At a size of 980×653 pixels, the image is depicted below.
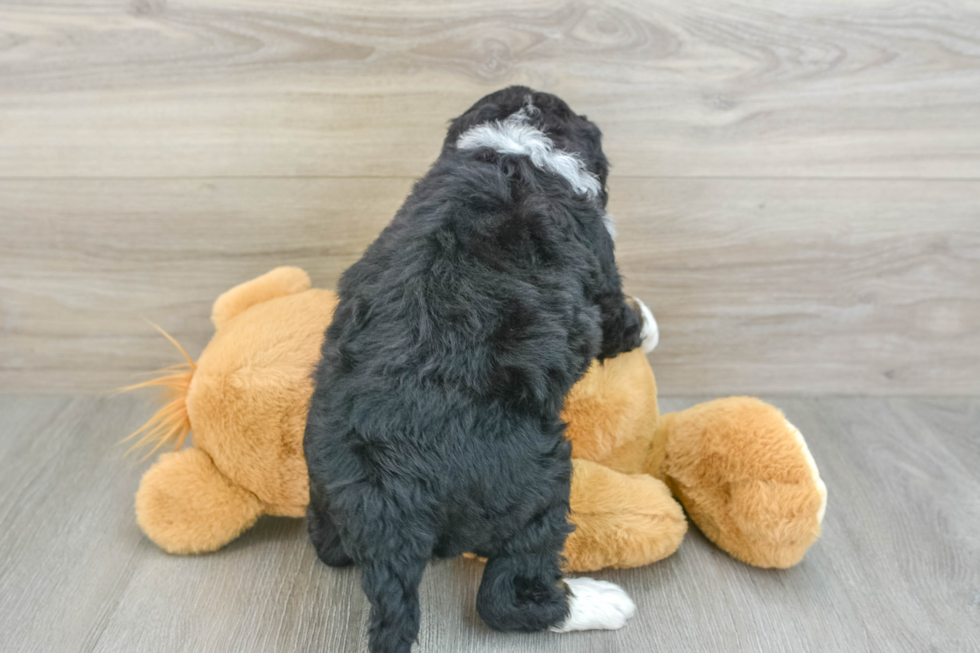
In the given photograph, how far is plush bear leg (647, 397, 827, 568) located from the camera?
106 cm

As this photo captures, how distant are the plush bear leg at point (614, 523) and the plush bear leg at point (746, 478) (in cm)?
11

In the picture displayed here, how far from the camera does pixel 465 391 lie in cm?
83

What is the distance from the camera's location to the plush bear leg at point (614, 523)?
1060 mm

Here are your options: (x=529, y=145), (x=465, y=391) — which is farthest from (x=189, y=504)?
(x=529, y=145)

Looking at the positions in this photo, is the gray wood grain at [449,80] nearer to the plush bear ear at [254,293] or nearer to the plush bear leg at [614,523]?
the plush bear ear at [254,293]

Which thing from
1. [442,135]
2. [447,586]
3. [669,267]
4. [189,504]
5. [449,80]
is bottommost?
[447,586]

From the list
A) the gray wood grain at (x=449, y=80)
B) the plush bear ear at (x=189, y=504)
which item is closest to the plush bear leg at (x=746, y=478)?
the gray wood grain at (x=449, y=80)

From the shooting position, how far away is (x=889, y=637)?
102cm

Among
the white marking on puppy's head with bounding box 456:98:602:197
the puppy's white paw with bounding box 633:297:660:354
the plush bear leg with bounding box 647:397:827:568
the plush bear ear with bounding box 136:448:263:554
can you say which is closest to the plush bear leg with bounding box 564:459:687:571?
the plush bear leg with bounding box 647:397:827:568

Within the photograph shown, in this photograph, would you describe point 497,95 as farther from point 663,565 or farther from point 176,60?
point 663,565

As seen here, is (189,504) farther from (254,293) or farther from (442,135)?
(442,135)

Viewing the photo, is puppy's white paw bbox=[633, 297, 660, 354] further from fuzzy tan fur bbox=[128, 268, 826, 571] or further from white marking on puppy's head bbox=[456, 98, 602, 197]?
white marking on puppy's head bbox=[456, 98, 602, 197]

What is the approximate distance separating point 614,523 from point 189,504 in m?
0.69

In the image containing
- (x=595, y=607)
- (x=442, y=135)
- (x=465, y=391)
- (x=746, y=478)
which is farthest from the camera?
(x=442, y=135)
